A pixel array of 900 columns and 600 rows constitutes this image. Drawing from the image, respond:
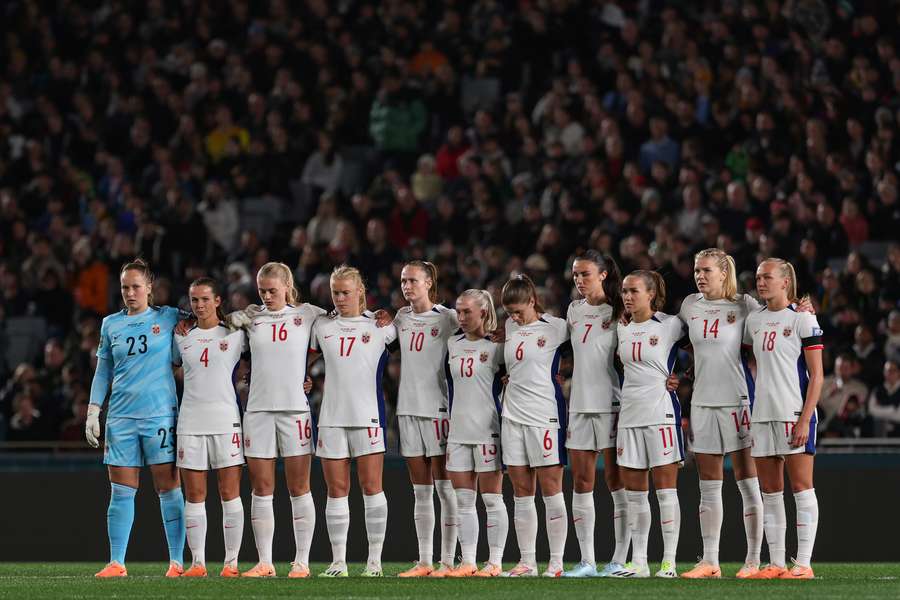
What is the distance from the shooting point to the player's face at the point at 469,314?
11188 mm

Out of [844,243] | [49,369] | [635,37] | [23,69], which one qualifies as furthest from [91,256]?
[844,243]

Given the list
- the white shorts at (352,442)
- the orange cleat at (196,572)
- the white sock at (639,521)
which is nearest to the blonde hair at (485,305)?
the white shorts at (352,442)

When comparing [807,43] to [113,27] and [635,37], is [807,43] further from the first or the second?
[113,27]

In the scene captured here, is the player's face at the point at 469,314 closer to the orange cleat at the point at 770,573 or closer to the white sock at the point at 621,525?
the white sock at the point at 621,525

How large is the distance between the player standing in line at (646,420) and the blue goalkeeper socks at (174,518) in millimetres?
3062

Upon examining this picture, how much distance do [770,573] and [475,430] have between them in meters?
2.16

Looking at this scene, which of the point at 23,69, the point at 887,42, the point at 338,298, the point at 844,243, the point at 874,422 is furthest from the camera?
the point at 23,69

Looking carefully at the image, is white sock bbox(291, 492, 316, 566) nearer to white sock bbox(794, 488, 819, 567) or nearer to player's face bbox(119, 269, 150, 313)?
player's face bbox(119, 269, 150, 313)

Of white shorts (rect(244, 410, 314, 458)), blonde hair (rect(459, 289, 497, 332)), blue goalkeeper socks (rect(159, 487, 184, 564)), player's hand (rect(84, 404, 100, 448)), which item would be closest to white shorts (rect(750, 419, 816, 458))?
blonde hair (rect(459, 289, 497, 332))

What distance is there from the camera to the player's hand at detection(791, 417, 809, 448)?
34.4ft

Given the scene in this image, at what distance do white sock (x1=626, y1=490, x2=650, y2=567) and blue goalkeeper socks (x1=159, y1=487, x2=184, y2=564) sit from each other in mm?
3133

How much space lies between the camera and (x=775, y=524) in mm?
10711

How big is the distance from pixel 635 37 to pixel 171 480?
10.0 m

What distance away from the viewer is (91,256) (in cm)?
1862
